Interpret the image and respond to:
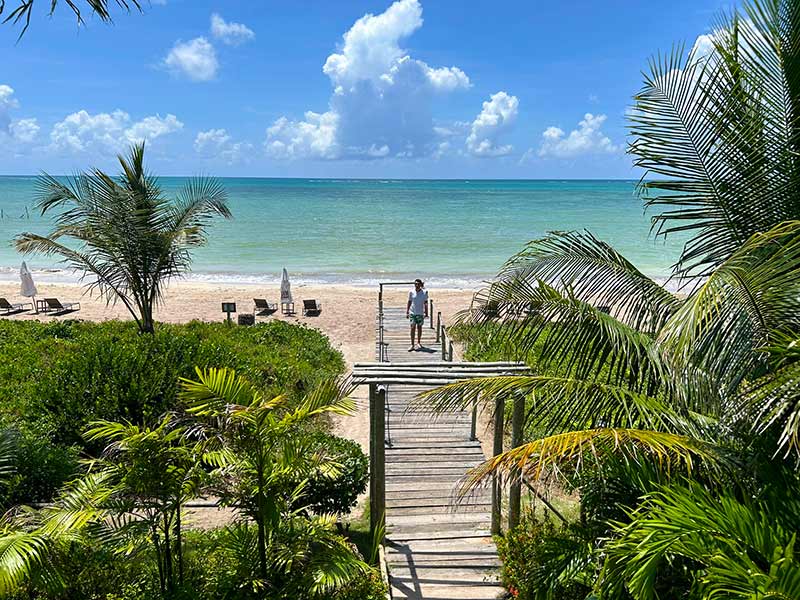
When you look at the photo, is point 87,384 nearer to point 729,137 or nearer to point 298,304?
point 729,137

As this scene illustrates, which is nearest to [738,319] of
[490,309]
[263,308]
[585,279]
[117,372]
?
[585,279]

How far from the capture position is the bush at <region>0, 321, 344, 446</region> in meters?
8.48

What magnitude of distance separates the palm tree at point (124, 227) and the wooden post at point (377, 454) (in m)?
7.74

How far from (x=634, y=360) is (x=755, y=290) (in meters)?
1.44

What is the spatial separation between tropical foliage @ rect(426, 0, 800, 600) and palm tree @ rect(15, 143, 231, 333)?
9.70m

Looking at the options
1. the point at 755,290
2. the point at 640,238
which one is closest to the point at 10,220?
the point at 640,238

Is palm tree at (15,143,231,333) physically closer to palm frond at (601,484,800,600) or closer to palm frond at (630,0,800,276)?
palm frond at (630,0,800,276)

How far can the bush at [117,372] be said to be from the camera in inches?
334

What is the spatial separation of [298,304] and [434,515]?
16.5 m

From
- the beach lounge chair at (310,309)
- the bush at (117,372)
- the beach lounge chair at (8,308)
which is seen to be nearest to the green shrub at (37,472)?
the bush at (117,372)

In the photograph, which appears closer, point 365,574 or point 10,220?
point 365,574

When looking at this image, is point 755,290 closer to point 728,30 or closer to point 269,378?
point 728,30

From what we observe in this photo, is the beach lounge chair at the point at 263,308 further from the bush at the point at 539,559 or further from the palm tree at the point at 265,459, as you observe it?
the palm tree at the point at 265,459

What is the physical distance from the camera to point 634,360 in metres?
4.70
